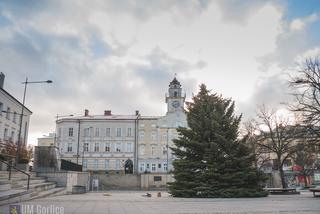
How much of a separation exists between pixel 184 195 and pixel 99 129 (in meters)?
49.1

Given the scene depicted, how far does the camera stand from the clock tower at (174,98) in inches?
2792

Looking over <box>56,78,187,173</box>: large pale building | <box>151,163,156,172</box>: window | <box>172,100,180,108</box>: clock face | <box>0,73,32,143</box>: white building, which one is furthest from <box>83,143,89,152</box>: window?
<box>172,100,180,108</box>: clock face

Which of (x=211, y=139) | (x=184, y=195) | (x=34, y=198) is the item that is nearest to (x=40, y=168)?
(x=34, y=198)

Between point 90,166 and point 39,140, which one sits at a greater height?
point 39,140

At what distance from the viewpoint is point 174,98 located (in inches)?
2805

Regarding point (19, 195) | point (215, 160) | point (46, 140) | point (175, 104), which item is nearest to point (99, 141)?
point (175, 104)

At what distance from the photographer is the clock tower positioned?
7091 centimetres

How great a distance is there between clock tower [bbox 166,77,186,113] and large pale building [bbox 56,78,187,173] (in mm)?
804

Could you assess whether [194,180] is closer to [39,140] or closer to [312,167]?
[312,167]

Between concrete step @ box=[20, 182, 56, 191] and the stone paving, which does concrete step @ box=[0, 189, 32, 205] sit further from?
concrete step @ box=[20, 182, 56, 191]

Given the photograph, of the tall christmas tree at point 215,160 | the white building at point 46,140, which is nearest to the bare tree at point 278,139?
the tall christmas tree at point 215,160

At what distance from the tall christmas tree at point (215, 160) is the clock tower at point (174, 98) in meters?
46.0

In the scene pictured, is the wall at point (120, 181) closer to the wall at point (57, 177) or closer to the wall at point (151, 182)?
the wall at point (151, 182)

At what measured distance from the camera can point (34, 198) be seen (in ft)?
53.7
